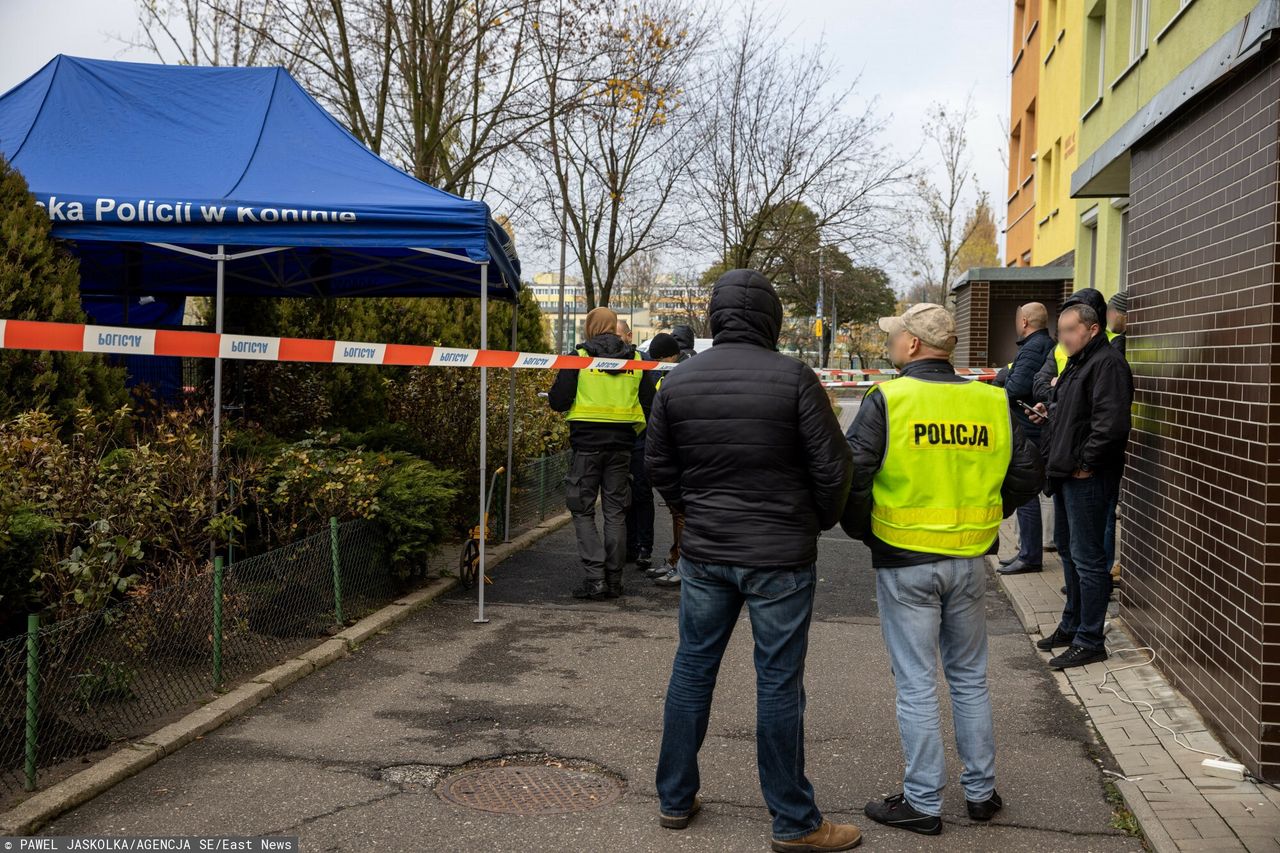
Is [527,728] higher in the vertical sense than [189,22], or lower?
lower

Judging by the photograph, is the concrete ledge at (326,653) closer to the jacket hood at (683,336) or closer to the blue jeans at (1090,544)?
the blue jeans at (1090,544)

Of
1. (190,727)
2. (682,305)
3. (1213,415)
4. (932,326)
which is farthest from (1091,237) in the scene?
(682,305)

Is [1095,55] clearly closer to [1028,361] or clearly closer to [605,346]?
[1028,361]

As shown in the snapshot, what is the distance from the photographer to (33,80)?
8914 millimetres

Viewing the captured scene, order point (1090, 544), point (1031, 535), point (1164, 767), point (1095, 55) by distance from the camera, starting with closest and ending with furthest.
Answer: point (1164, 767) < point (1090, 544) < point (1031, 535) < point (1095, 55)

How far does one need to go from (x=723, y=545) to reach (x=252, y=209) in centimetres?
454

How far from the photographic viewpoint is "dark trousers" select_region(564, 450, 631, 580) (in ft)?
27.7

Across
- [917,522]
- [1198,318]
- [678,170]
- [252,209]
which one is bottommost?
[917,522]

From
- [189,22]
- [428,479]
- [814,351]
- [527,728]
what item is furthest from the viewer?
[814,351]

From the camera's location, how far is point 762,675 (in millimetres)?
4121

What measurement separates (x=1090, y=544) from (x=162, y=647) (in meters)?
4.66

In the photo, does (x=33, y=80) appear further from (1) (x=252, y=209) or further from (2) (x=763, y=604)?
(2) (x=763, y=604)

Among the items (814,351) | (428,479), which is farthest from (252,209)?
(814,351)

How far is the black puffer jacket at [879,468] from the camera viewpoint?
13.9 ft
